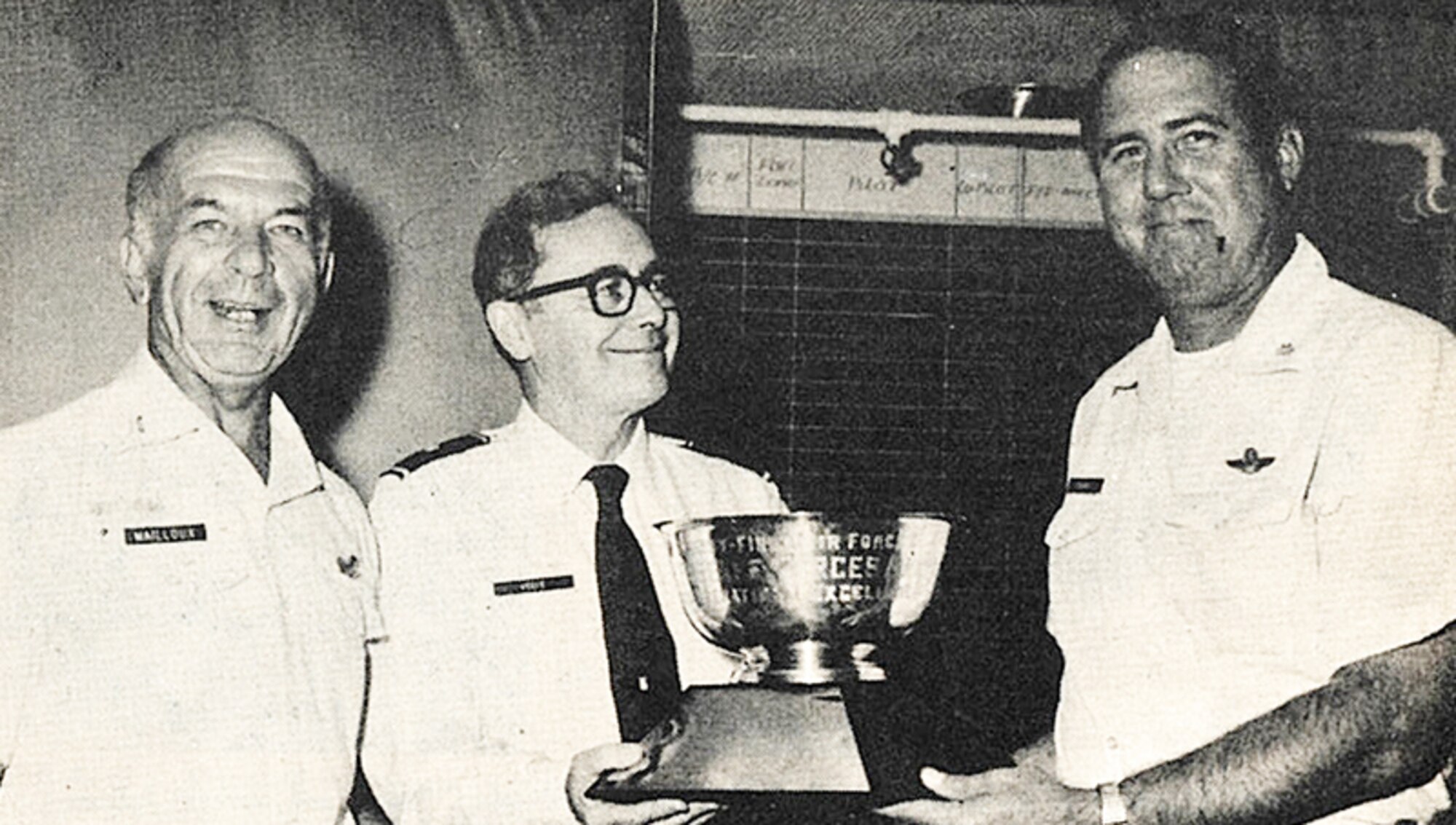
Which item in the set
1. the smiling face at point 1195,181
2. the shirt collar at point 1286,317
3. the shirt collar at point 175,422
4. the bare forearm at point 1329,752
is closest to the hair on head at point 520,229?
the shirt collar at point 175,422

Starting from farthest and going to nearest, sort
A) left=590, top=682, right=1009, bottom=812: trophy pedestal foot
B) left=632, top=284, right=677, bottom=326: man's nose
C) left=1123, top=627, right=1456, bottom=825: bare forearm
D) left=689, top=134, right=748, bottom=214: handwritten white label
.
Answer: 1. left=689, top=134, right=748, bottom=214: handwritten white label
2. left=632, top=284, right=677, bottom=326: man's nose
3. left=1123, top=627, right=1456, bottom=825: bare forearm
4. left=590, top=682, right=1009, bottom=812: trophy pedestal foot

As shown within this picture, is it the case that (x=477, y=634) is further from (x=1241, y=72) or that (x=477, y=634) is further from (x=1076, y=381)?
(x=1241, y=72)

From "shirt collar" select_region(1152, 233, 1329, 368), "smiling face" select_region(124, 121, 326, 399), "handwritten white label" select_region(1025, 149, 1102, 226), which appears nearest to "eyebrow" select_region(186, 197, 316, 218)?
"smiling face" select_region(124, 121, 326, 399)

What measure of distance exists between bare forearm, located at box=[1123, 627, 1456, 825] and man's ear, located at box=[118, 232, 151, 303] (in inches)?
36.9

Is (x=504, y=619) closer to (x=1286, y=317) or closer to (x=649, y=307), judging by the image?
(x=649, y=307)

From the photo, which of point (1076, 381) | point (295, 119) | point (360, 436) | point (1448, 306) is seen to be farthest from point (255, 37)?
point (1448, 306)

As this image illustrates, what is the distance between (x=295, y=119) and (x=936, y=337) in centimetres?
62

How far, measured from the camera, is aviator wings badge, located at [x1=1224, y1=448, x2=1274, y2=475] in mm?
1296

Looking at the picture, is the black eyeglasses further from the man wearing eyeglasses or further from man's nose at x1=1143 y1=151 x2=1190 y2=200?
man's nose at x1=1143 y1=151 x2=1190 y2=200

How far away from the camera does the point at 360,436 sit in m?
1.34

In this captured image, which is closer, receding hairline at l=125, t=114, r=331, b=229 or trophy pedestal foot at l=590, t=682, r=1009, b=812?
trophy pedestal foot at l=590, t=682, r=1009, b=812

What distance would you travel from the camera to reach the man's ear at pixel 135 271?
1.27m

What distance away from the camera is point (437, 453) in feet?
4.41

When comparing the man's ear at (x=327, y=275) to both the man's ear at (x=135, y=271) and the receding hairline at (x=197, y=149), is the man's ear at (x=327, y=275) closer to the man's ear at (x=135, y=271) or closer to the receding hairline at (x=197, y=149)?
the receding hairline at (x=197, y=149)
